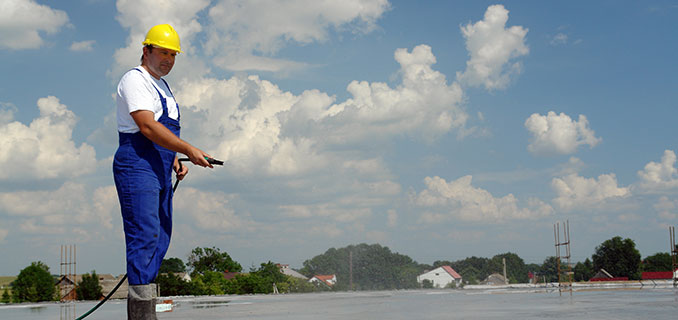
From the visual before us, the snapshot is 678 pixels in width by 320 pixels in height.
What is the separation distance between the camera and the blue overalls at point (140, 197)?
3.58 meters

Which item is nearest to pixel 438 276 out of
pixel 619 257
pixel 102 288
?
pixel 619 257

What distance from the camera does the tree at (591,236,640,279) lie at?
73750 millimetres

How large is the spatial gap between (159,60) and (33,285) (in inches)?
1516

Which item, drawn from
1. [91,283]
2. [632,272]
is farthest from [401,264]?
[91,283]

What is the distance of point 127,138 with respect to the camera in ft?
12.2

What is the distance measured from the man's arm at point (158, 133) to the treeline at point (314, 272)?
24833 mm

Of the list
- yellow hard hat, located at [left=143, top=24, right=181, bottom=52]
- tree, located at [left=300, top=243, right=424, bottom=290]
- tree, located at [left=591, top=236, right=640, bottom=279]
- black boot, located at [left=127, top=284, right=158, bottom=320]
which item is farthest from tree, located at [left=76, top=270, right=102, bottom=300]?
tree, located at [left=591, top=236, right=640, bottom=279]

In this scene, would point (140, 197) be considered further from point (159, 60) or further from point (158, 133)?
point (159, 60)

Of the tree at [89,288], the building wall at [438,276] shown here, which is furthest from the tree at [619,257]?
the tree at [89,288]

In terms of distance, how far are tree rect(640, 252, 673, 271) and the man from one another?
100 m

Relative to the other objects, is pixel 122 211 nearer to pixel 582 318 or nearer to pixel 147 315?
pixel 147 315

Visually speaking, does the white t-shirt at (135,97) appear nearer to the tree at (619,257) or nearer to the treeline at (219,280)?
the treeline at (219,280)

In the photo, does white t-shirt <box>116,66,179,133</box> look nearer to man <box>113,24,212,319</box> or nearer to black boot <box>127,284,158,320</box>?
man <box>113,24,212,319</box>

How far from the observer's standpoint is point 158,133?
3602 mm
